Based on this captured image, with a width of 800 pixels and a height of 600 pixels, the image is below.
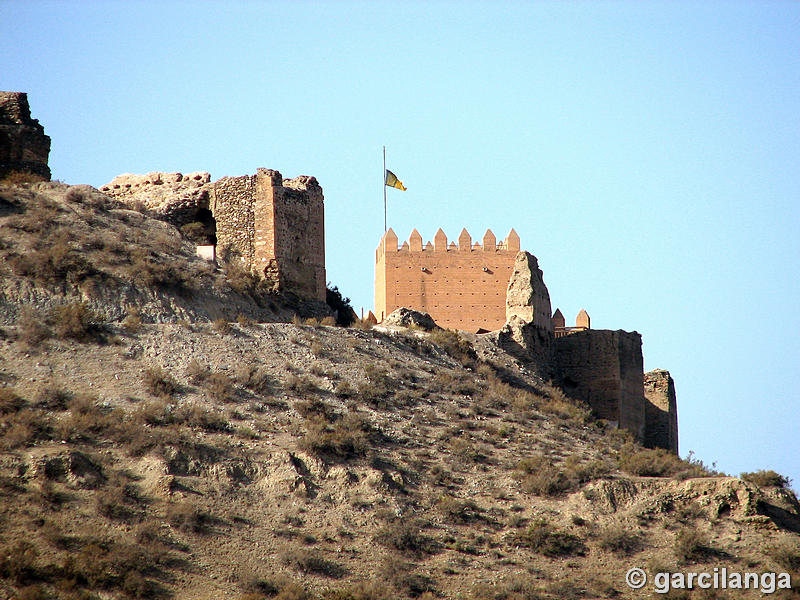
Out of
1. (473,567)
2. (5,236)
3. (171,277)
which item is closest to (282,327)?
(171,277)

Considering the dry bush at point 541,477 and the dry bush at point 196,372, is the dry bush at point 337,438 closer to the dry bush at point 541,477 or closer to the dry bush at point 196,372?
the dry bush at point 196,372

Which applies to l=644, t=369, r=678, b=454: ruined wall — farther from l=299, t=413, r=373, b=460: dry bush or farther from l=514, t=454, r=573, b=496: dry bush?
l=299, t=413, r=373, b=460: dry bush

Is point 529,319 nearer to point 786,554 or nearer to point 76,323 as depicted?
point 786,554

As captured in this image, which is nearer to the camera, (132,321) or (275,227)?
(132,321)

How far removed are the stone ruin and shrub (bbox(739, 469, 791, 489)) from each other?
10.9 meters

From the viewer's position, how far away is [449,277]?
52094 mm

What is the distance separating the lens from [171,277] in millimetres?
34000

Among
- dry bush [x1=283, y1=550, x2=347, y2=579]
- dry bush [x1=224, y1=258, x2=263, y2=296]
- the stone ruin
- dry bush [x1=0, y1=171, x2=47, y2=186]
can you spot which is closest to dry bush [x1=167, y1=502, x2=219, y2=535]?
dry bush [x1=283, y1=550, x2=347, y2=579]

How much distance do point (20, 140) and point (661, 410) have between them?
18606 mm

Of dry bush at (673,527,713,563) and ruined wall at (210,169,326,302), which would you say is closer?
dry bush at (673,527,713,563)

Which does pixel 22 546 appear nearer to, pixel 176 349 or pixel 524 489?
pixel 176 349

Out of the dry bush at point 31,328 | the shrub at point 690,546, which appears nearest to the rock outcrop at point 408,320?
the dry bush at point 31,328

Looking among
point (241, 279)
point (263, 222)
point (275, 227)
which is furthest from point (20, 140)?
point (241, 279)

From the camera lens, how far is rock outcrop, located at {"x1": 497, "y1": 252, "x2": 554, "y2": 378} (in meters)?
38.4
